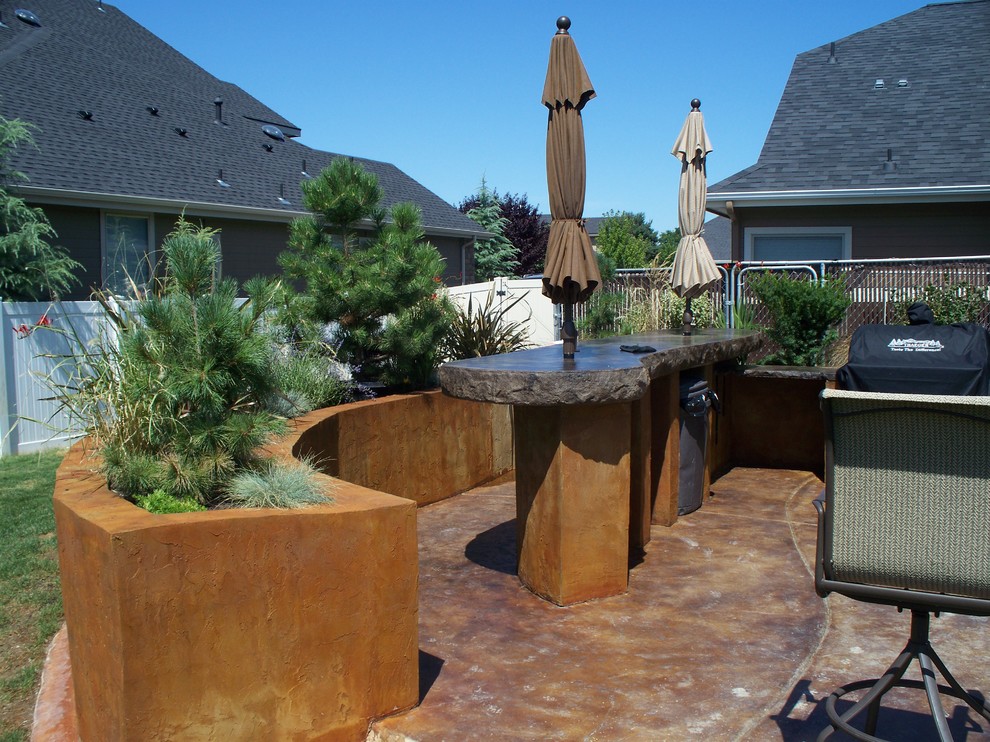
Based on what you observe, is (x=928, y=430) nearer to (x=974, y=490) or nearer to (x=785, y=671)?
(x=974, y=490)

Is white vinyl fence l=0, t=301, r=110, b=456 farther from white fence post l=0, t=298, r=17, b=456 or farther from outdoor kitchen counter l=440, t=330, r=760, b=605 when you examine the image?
outdoor kitchen counter l=440, t=330, r=760, b=605

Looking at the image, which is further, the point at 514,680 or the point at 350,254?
the point at 350,254

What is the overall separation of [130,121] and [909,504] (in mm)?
16362

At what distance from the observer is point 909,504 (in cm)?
303

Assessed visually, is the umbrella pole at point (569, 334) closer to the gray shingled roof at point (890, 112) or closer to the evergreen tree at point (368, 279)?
the evergreen tree at point (368, 279)

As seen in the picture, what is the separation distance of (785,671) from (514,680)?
53.0 inches

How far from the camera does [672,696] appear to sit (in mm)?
4027

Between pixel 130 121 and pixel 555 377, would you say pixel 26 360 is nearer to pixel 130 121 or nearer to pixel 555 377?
pixel 130 121

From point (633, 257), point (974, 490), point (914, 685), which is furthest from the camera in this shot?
point (633, 257)

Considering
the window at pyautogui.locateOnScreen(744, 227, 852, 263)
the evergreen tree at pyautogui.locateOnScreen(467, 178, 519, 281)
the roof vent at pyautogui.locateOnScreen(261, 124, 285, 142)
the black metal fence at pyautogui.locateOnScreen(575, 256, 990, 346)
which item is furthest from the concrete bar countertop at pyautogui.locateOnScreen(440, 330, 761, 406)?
the evergreen tree at pyautogui.locateOnScreen(467, 178, 519, 281)

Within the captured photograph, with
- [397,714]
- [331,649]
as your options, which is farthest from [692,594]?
[331,649]

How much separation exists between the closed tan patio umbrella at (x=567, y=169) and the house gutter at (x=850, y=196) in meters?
8.15

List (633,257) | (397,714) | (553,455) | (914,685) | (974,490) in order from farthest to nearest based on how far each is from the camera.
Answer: (633,257)
(553,455)
(397,714)
(914,685)
(974,490)

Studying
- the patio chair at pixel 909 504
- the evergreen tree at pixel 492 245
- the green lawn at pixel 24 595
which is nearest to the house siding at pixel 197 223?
the green lawn at pixel 24 595
